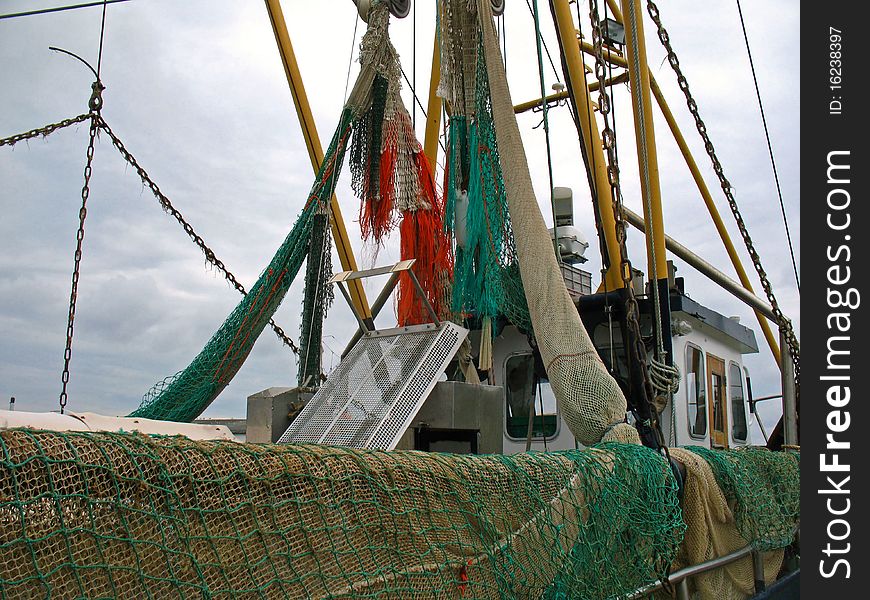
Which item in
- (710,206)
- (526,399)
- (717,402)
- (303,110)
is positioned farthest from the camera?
(710,206)

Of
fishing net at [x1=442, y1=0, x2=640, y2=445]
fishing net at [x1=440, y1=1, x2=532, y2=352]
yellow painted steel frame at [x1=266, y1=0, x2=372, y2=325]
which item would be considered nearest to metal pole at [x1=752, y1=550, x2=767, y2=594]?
fishing net at [x1=442, y1=0, x2=640, y2=445]

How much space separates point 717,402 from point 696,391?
23.5 inches

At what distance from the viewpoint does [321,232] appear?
6184 mm

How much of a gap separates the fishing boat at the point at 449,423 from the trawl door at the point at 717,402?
38mm

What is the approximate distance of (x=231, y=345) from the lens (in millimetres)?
5805

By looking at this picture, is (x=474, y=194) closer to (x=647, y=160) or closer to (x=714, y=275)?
(x=647, y=160)

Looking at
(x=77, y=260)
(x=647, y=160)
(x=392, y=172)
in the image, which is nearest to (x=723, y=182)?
(x=647, y=160)

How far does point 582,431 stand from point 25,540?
2710 mm

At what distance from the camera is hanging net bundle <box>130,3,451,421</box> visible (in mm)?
5887

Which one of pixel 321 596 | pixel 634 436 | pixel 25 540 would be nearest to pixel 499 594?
pixel 321 596

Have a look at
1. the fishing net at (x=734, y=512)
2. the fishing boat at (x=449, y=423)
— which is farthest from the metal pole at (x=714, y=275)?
the fishing net at (x=734, y=512)

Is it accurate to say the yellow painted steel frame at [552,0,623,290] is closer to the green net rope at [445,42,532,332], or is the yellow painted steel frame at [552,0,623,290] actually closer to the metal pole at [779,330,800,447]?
the green net rope at [445,42,532,332]

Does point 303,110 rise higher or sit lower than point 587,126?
higher

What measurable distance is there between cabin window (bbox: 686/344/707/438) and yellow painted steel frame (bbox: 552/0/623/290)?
142 cm
